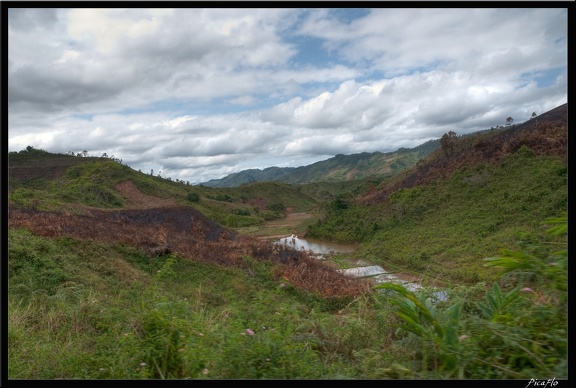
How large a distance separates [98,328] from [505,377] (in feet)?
11.7

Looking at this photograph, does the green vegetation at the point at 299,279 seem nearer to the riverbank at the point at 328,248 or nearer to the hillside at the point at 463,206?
the hillside at the point at 463,206

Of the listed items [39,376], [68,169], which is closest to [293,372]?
[39,376]

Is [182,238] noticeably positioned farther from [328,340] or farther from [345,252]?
[328,340]

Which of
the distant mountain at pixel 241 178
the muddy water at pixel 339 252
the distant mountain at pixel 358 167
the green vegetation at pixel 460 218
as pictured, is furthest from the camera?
the distant mountain at pixel 358 167

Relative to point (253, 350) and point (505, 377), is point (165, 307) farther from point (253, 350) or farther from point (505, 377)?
point (505, 377)

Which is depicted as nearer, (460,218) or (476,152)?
(460,218)

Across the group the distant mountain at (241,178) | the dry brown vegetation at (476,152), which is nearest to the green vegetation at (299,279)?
the dry brown vegetation at (476,152)

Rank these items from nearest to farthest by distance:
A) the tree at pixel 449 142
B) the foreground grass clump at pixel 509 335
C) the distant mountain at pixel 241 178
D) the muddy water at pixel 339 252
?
1. the foreground grass clump at pixel 509 335
2. the distant mountain at pixel 241 178
3. the muddy water at pixel 339 252
4. the tree at pixel 449 142

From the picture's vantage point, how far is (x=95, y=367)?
8.74 ft

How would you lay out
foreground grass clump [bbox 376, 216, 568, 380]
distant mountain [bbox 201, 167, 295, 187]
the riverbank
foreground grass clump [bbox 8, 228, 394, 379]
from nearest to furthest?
foreground grass clump [bbox 376, 216, 568, 380] < foreground grass clump [bbox 8, 228, 394, 379] < distant mountain [bbox 201, 167, 295, 187] < the riverbank

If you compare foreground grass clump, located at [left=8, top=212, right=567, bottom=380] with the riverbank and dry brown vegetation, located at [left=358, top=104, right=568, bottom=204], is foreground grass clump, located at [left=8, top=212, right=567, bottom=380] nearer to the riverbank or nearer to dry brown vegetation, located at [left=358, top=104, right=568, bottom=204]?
the riverbank

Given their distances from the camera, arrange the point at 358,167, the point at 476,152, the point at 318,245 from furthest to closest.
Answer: the point at 358,167 → the point at 318,245 → the point at 476,152

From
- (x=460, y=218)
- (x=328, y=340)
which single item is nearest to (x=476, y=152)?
(x=460, y=218)

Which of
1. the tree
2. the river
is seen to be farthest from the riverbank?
the tree
